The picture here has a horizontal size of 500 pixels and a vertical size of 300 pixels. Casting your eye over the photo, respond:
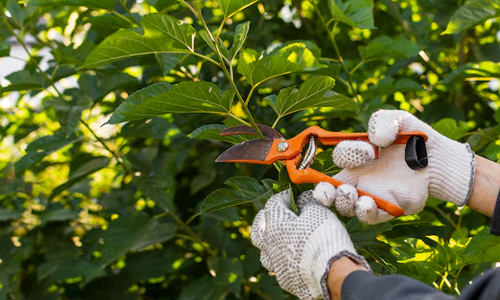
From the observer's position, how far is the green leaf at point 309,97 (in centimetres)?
111

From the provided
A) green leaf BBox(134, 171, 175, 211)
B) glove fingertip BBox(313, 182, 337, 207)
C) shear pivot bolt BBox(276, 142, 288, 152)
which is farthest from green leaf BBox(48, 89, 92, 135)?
glove fingertip BBox(313, 182, 337, 207)

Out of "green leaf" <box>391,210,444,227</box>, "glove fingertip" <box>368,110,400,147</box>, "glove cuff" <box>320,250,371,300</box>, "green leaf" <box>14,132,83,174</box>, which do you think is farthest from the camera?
"green leaf" <box>14,132,83,174</box>

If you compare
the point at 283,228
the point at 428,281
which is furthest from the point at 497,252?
the point at 283,228

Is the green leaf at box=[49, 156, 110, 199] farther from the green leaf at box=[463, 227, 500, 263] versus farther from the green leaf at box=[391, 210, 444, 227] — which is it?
the green leaf at box=[463, 227, 500, 263]

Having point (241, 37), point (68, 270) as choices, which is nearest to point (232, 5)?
point (241, 37)

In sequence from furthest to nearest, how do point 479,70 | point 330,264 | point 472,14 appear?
point 479,70 < point 472,14 < point 330,264

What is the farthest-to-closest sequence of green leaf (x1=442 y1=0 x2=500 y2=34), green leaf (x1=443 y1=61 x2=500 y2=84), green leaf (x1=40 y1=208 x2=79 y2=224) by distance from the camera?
green leaf (x1=40 y1=208 x2=79 y2=224) < green leaf (x1=443 y1=61 x2=500 y2=84) < green leaf (x1=442 y1=0 x2=500 y2=34)

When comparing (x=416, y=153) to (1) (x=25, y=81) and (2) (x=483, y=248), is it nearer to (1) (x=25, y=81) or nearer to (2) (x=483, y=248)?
(2) (x=483, y=248)

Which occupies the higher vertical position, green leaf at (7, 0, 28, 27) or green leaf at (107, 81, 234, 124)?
green leaf at (107, 81, 234, 124)

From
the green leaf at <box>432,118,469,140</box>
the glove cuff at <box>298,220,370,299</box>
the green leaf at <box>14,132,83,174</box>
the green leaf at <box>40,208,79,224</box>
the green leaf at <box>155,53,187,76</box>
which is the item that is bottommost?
the green leaf at <box>40,208,79,224</box>

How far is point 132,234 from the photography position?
1.70 meters

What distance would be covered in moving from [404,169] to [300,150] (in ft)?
0.63

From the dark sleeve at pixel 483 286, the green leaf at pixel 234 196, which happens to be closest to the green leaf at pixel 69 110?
the green leaf at pixel 234 196

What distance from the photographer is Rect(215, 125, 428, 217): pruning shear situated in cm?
106
